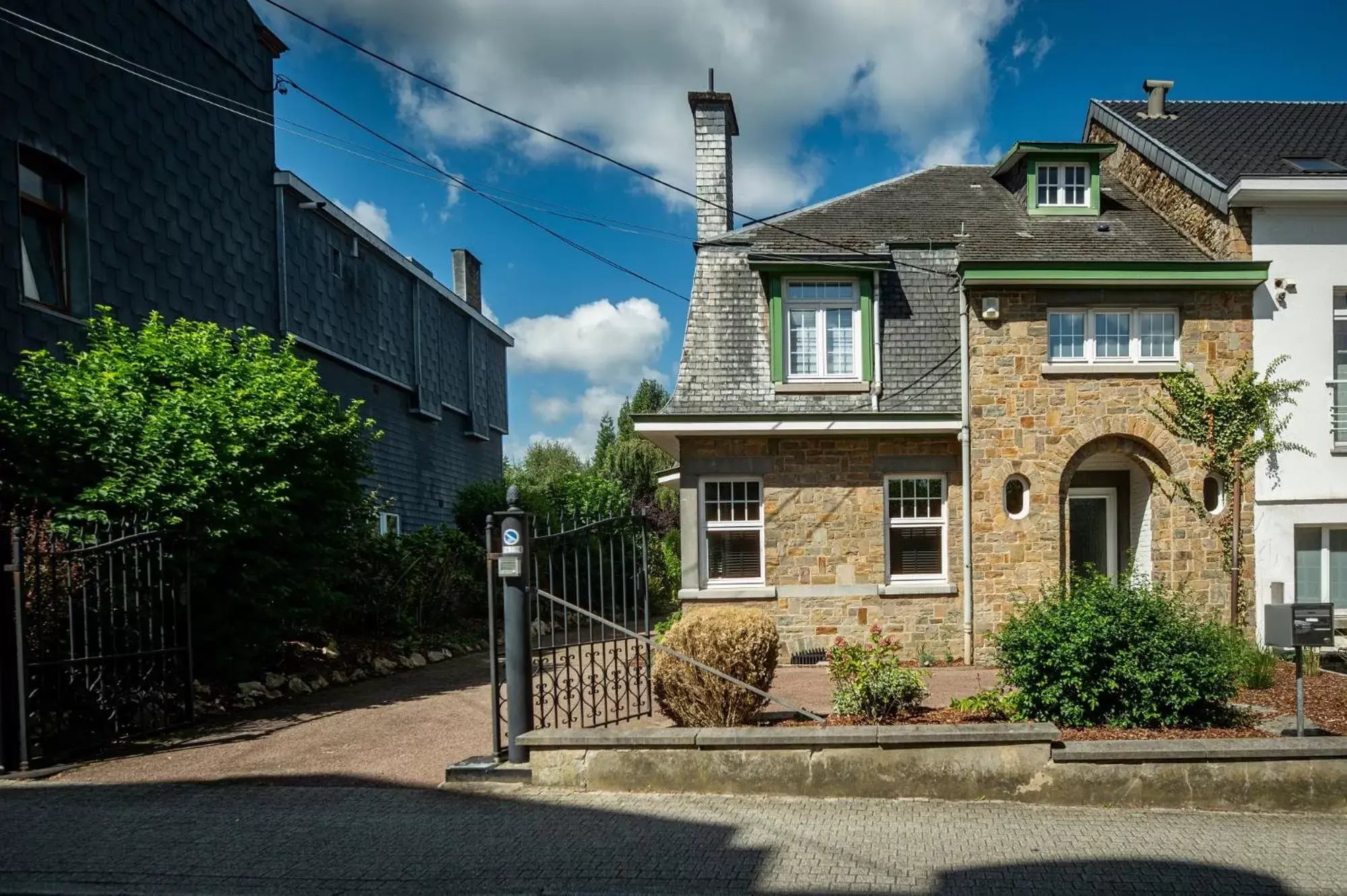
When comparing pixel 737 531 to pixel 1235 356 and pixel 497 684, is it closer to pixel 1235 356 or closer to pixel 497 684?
pixel 497 684

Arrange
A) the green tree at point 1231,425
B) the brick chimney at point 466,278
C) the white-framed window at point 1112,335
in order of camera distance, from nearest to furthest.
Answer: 1. the green tree at point 1231,425
2. the white-framed window at point 1112,335
3. the brick chimney at point 466,278

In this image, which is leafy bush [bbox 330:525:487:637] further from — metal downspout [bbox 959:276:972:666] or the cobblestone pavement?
metal downspout [bbox 959:276:972:666]

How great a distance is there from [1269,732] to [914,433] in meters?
6.16

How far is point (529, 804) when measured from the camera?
253 inches

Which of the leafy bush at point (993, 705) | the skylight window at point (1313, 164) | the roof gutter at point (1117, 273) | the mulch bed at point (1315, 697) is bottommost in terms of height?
the mulch bed at point (1315, 697)

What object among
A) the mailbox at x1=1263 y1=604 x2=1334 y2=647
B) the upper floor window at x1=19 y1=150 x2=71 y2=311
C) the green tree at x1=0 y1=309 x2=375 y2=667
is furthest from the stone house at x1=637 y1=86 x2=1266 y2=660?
the upper floor window at x1=19 y1=150 x2=71 y2=311

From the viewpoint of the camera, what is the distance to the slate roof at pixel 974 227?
13383mm

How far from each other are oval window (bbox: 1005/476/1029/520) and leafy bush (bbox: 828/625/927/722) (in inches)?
232

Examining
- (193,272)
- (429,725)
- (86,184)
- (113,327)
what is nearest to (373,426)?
(193,272)

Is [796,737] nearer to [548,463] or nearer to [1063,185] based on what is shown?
[1063,185]

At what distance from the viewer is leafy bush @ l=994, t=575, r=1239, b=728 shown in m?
6.97

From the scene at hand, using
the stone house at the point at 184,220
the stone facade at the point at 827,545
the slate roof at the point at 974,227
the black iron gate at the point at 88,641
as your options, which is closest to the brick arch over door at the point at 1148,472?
the stone facade at the point at 827,545

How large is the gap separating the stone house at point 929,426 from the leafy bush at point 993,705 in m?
5.18

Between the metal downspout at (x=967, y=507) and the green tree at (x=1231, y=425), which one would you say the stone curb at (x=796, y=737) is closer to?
the metal downspout at (x=967, y=507)
